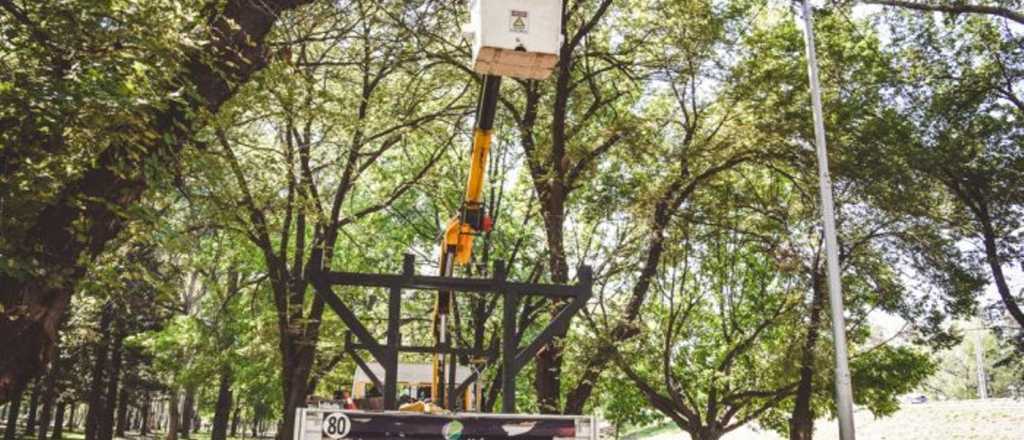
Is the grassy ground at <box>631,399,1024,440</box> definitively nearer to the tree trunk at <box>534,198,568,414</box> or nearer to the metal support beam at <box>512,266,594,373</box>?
the tree trunk at <box>534,198,568,414</box>

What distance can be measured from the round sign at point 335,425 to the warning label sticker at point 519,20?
3.37 meters

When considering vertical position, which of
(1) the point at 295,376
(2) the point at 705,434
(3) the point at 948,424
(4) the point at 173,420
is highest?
(1) the point at 295,376

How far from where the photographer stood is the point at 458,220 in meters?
12.3

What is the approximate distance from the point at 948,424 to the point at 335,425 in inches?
1542

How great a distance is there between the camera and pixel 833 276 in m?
12.9

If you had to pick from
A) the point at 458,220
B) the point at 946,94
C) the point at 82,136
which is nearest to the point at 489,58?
the point at 82,136

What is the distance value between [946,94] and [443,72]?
36.4ft

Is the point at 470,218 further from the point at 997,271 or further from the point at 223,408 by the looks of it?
the point at 223,408

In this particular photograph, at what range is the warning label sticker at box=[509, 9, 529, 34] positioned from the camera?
541 centimetres

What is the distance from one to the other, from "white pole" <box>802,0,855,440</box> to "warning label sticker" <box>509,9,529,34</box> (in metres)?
9.15

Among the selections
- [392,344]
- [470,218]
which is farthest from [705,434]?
[392,344]

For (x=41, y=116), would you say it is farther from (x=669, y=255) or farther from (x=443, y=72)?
(x=669, y=255)

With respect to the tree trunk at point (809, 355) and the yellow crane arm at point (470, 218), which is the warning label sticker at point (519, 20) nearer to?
the yellow crane arm at point (470, 218)

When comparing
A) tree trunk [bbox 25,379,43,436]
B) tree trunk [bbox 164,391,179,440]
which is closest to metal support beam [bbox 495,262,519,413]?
tree trunk [bbox 164,391,179,440]
